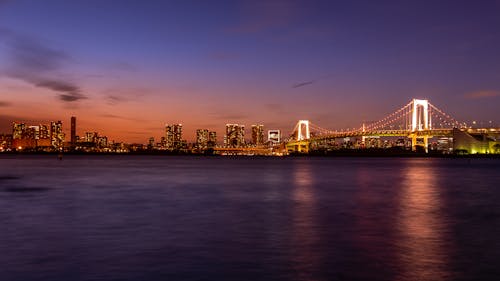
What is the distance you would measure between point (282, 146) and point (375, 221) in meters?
113

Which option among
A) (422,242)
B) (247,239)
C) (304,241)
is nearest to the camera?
(422,242)

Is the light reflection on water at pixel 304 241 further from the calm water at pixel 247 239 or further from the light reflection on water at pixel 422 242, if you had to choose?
the light reflection on water at pixel 422 242

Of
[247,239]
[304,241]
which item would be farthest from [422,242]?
[247,239]

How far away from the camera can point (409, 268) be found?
9.50 metres

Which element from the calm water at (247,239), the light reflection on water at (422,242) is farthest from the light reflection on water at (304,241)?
the light reflection on water at (422,242)

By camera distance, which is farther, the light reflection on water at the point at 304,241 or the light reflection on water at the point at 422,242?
the light reflection on water at the point at 304,241

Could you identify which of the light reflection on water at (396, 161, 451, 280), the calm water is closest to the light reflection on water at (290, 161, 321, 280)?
the calm water

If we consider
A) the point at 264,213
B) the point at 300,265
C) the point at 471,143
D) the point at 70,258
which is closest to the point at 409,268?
the point at 300,265

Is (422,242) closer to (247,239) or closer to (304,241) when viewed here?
(304,241)

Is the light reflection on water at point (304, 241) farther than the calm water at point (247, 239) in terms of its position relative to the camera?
Yes

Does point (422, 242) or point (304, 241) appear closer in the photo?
point (422, 242)

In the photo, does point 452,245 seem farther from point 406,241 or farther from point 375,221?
point 375,221

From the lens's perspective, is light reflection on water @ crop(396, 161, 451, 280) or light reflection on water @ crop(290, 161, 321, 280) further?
light reflection on water @ crop(290, 161, 321, 280)

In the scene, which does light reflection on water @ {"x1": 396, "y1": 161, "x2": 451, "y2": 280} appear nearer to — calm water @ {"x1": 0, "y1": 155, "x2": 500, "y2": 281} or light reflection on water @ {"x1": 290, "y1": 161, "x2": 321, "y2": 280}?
calm water @ {"x1": 0, "y1": 155, "x2": 500, "y2": 281}
